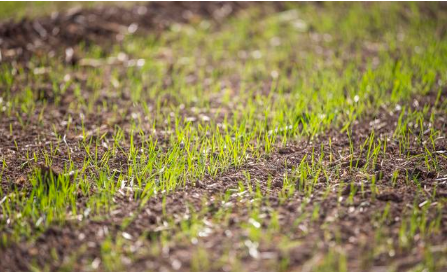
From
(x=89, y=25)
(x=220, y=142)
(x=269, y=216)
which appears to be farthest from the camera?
(x=89, y=25)

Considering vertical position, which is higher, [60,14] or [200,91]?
[60,14]

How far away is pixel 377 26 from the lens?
19.0 feet

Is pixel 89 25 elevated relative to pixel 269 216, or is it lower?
elevated

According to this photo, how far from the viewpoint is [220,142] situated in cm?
314

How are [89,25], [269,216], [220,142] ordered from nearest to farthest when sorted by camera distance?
[269,216]
[220,142]
[89,25]

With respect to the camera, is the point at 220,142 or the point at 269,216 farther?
the point at 220,142

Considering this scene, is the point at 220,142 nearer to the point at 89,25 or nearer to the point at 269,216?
the point at 269,216

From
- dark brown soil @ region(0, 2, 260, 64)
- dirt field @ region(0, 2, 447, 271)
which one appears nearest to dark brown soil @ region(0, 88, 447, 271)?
dirt field @ region(0, 2, 447, 271)

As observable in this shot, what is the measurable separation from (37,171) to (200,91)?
1.75m

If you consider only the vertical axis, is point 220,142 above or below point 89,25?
below

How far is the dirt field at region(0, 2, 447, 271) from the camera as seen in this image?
2.20 meters

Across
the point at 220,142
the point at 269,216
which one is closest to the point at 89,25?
the point at 220,142

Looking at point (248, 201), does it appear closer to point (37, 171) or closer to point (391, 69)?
point (37, 171)

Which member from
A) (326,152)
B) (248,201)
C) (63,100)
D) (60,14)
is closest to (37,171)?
(248,201)
